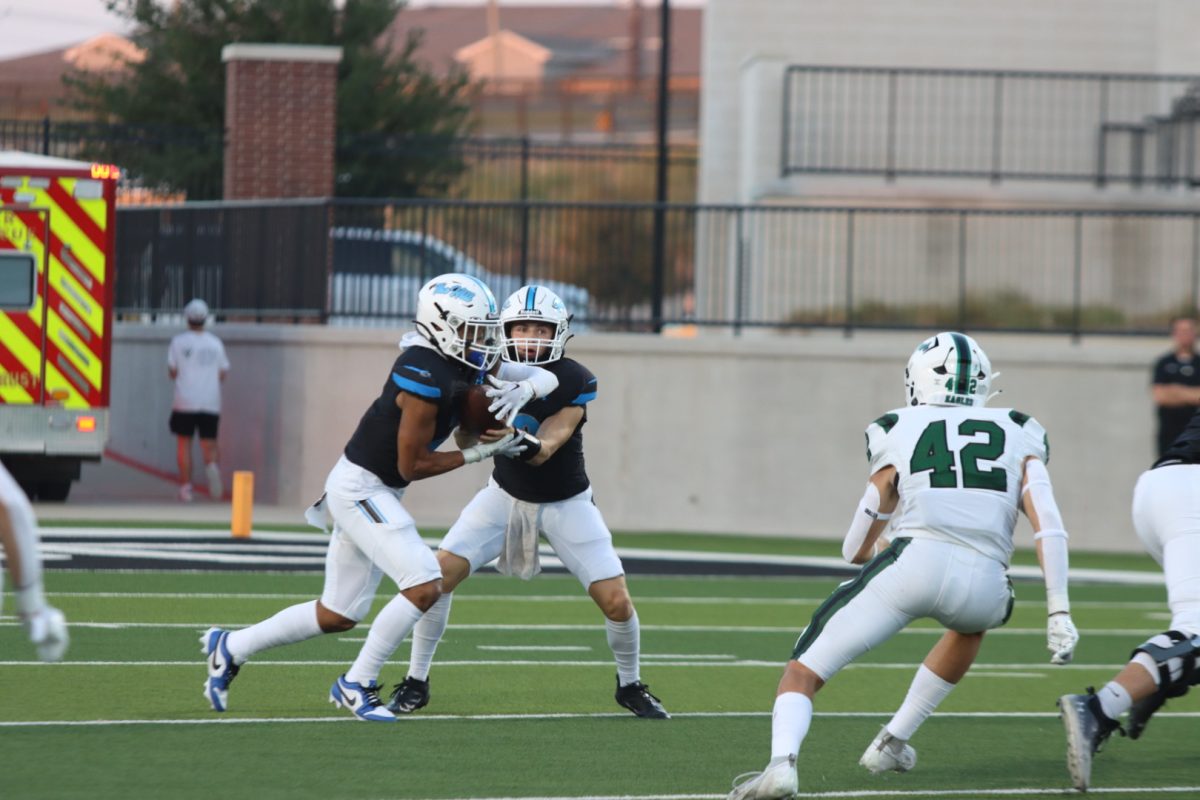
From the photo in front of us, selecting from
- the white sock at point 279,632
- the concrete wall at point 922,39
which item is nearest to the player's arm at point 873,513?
the white sock at point 279,632

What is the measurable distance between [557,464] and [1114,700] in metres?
2.71

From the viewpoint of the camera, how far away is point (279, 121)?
23312mm

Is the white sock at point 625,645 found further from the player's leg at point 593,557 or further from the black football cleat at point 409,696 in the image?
the black football cleat at point 409,696

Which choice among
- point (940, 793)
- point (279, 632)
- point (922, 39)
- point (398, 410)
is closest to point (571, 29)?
point (922, 39)

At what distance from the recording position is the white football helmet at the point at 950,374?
714 cm

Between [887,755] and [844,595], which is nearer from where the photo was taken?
[844,595]

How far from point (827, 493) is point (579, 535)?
37.5ft

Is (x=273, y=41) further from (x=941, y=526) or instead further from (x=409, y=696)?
(x=941, y=526)

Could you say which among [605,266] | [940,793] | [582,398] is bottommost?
[940,793]

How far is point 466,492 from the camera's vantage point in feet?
64.9

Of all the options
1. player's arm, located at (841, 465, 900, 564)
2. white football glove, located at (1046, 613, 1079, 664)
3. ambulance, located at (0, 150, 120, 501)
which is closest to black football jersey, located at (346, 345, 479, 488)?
player's arm, located at (841, 465, 900, 564)

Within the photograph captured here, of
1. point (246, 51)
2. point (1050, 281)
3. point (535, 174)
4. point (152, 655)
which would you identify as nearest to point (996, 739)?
point (152, 655)

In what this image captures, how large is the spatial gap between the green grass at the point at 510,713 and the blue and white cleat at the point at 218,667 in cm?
12

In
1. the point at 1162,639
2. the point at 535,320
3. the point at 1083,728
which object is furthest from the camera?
the point at 535,320
